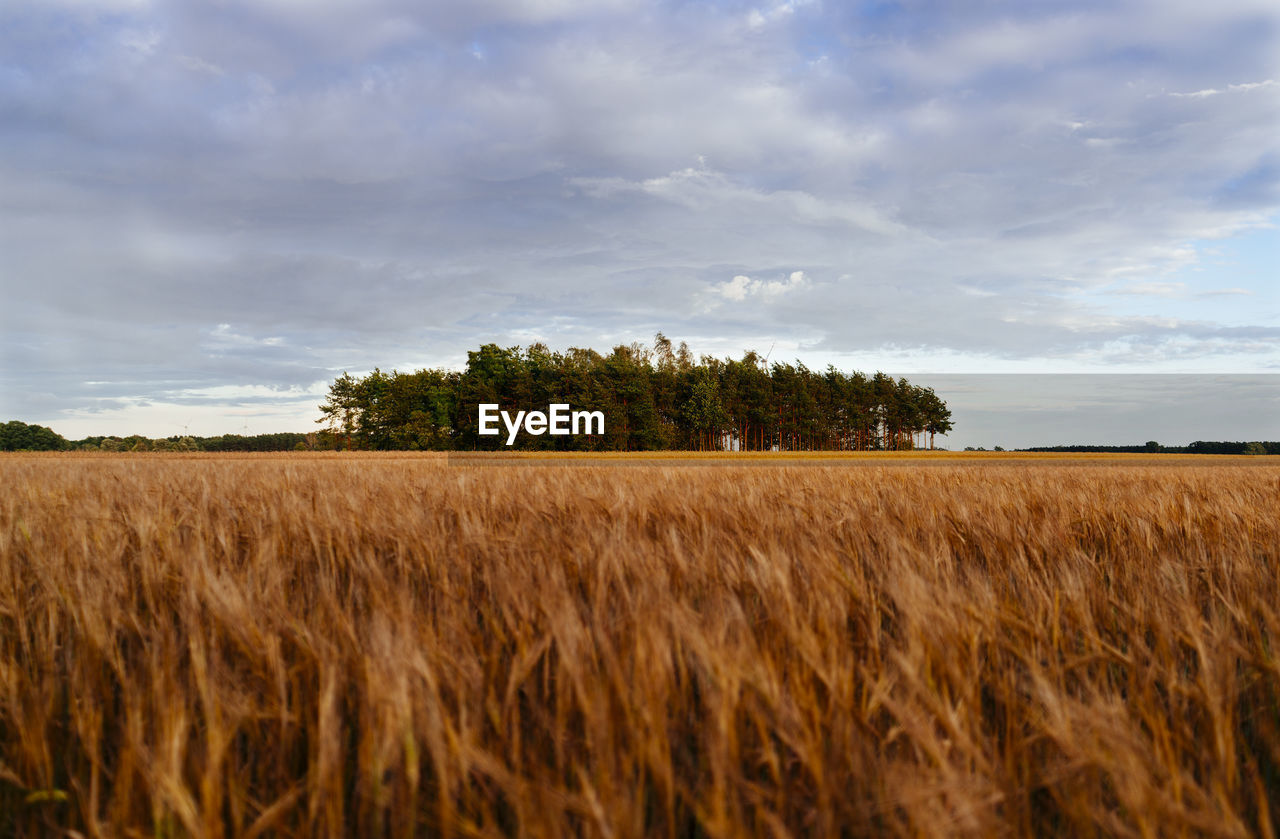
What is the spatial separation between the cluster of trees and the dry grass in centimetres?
4678

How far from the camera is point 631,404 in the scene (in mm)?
49656

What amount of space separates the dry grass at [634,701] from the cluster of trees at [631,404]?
4678 centimetres

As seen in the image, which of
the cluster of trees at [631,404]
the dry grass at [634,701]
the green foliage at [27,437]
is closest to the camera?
the dry grass at [634,701]

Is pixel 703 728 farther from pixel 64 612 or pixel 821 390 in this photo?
pixel 821 390

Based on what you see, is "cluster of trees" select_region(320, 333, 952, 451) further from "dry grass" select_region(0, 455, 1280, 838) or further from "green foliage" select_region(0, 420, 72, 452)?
"dry grass" select_region(0, 455, 1280, 838)

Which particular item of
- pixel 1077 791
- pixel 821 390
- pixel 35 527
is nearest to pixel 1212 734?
pixel 1077 791

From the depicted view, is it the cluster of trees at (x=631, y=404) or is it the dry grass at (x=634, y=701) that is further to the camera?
the cluster of trees at (x=631, y=404)

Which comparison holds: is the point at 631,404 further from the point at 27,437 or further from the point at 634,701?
the point at 634,701

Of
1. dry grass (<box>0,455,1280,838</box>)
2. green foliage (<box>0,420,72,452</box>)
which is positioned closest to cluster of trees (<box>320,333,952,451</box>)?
green foliage (<box>0,420,72,452</box>)

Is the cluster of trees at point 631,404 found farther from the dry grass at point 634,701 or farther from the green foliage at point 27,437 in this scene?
the dry grass at point 634,701

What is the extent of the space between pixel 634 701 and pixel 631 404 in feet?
160

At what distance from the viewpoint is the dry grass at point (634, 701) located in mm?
812

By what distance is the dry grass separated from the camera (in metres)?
0.81

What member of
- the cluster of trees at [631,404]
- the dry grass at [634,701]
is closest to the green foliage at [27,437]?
the cluster of trees at [631,404]
